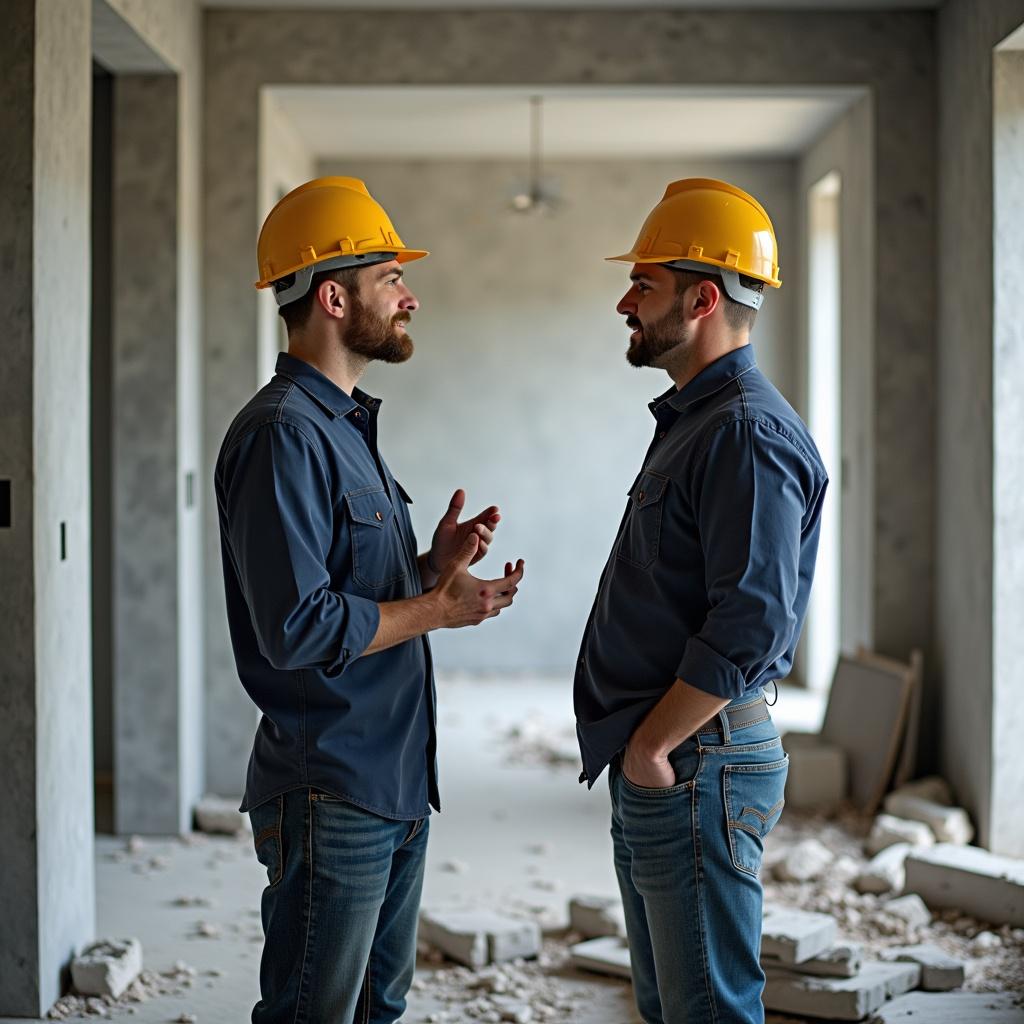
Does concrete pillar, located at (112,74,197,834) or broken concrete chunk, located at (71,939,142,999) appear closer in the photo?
broken concrete chunk, located at (71,939,142,999)

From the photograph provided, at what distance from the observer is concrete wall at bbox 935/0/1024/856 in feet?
14.2

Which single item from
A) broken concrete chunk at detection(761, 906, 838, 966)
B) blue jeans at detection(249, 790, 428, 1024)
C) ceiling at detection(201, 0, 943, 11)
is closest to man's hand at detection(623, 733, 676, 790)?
blue jeans at detection(249, 790, 428, 1024)

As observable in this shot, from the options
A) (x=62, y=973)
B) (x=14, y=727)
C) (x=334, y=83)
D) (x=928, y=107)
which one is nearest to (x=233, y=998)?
(x=62, y=973)

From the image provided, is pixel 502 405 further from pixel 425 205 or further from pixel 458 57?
pixel 458 57

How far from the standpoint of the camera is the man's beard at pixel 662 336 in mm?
2277

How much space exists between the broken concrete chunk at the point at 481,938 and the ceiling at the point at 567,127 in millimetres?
3305

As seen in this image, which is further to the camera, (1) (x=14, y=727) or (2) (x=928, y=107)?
(2) (x=928, y=107)

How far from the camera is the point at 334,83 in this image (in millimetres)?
5023

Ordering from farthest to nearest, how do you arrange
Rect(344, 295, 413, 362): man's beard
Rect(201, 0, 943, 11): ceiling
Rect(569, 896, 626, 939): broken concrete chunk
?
Rect(201, 0, 943, 11): ceiling
Rect(569, 896, 626, 939): broken concrete chunk
Rect(344, 295, 413, 362): man's beard

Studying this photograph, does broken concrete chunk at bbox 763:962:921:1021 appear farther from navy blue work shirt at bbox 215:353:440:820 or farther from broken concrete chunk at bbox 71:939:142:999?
broken concrete chunk at bbox 71:939:142:999

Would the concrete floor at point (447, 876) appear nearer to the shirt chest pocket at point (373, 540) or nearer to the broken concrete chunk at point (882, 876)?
the broken concrete chunk at point (882, 876)

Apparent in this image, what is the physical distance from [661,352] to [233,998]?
2.08m

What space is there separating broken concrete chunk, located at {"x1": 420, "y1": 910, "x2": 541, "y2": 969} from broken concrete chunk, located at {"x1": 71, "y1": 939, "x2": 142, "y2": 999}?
81 centimetres

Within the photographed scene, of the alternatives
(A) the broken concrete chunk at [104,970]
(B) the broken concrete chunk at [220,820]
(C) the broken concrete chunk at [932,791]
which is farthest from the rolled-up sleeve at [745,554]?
(B) the broken concrete chunk at [220,820]
